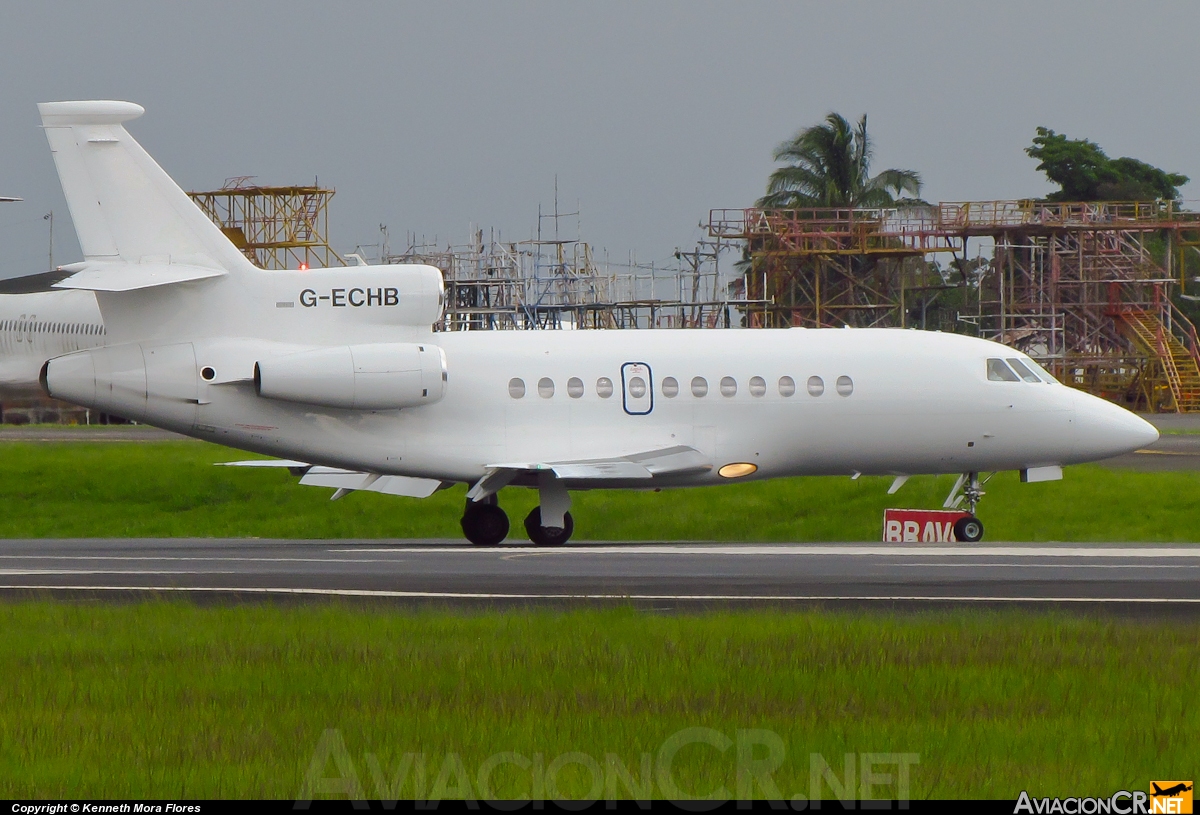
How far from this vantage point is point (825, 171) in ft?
274

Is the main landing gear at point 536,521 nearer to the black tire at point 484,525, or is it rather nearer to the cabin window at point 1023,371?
the black tire at point 484,525

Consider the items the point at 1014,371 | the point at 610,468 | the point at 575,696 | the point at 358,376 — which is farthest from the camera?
the point at 1014,371

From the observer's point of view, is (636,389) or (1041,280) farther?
(1041,280)

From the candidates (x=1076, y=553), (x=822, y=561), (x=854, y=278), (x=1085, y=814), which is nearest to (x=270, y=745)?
(x=1085, y=814)

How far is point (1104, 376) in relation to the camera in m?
71.7

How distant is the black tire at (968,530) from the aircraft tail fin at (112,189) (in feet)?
39.3

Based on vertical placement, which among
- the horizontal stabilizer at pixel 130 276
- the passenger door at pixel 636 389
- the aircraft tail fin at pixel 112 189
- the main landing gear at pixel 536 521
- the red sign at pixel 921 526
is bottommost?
the red sign at pixel 921 526

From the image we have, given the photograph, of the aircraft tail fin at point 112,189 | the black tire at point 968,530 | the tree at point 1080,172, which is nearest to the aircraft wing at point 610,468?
the black tire at point 968,530

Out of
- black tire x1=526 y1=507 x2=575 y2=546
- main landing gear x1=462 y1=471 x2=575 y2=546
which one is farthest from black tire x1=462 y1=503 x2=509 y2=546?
black tire x1=526 y1=507 x2=575 y2=546

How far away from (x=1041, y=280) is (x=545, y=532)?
4882 cm

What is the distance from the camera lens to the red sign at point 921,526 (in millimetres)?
26594

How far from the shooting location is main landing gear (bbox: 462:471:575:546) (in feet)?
83.1

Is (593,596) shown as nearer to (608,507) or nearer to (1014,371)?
(1014,371)

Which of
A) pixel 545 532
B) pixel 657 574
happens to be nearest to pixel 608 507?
pixel 545 532
